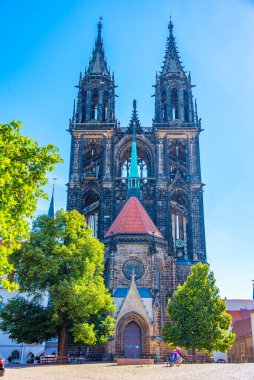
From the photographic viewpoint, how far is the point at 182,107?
4806 cm

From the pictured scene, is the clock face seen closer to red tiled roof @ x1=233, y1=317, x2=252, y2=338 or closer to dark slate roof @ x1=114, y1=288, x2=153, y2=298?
dark slate roof @ x1=114, y1=288, x2=153, y2=298

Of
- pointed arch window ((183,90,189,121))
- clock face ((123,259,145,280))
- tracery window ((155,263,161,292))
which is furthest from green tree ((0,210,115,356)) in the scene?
pointed arch window ((183,90,189,121))

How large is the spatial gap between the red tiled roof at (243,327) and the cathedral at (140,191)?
1350 centimetres

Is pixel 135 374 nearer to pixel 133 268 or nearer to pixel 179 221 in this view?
pixel 133 268

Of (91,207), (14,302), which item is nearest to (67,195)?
(91,207)

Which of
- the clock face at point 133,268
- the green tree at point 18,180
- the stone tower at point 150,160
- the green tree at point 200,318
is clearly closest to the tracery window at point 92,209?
the stone tower at point 150,160

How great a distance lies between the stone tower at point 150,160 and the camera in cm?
4209

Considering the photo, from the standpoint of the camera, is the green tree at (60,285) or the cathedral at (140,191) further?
the cathedral at (140,191)

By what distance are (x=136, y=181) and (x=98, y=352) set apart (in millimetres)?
18116

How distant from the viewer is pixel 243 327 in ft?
165

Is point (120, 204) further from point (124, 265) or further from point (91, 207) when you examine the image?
point (124, 265)

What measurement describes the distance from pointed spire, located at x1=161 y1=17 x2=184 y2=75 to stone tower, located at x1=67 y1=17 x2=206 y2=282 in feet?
0.56

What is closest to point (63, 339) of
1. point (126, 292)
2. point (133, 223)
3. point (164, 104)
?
point (126, 292)

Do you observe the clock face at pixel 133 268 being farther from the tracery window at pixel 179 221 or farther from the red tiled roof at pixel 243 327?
the red tiled roof at pixel 243 327
